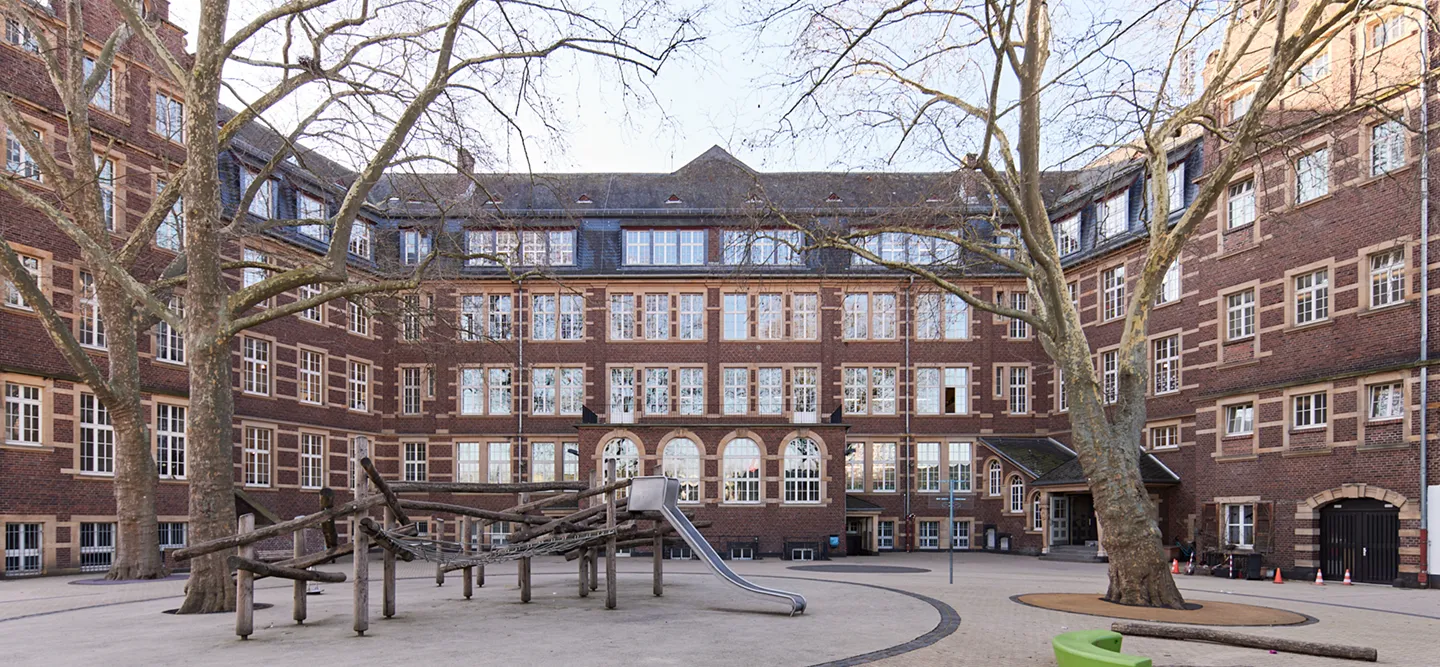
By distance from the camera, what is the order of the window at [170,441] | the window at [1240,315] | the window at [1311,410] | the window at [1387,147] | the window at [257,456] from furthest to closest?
the window at [257,456] → the window at [170,441] → the window at [1240,315] → the window at [1311,410] → the window at [1387,147]

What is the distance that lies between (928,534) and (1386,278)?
19.3 metres

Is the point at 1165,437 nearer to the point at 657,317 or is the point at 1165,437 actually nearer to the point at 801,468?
the point at 801,468

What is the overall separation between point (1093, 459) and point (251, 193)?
1556cm

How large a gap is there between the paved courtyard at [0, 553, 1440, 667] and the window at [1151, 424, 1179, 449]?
10459 mm

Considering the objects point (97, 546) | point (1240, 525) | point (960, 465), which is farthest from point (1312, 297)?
point (97, 546)

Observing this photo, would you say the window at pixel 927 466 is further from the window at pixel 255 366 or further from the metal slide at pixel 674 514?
the metal slide at pixel 674 514

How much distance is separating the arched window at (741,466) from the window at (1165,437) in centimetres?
1290

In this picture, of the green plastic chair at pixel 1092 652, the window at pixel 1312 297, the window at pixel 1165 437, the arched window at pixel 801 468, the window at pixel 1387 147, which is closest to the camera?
the green plastic chair at pixel 1092 652

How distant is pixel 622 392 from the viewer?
123ft

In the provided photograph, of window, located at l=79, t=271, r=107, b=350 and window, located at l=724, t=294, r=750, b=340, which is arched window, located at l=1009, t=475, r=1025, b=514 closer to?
window, located at l=724, t=294, r=750, b=340

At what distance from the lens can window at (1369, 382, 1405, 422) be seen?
2173 cm

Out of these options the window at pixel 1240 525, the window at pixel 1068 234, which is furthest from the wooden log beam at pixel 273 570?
the window at pixel 1068 234

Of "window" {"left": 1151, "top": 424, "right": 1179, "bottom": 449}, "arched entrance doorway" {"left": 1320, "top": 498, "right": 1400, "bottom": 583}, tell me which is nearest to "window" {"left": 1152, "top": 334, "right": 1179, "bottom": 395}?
"window" {"left": 1151, "top": 424, "right": 1179, "bottom": 449}

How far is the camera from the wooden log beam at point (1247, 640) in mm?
10812
